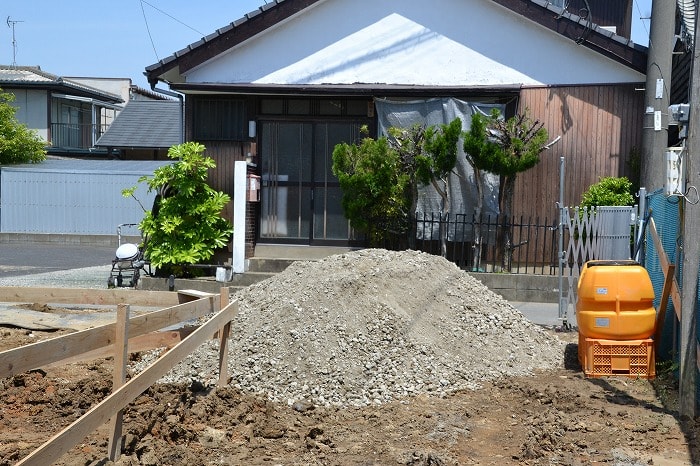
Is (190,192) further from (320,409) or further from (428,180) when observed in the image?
(320,409)

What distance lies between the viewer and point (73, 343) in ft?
17.0

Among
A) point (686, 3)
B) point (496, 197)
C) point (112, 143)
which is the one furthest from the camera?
point (112, 143)

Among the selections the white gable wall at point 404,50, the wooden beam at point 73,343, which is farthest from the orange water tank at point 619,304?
the white gable wall at point 404,50

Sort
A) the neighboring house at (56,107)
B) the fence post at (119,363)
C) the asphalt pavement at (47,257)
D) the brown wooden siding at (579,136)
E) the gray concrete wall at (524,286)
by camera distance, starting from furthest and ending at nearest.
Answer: the neighboring house at (56,107) < the asphalt pavement at (47,257) < the brown wooden siding at (579,136) < the gray concrete wall at (524,286) < the fence post at (119,363)

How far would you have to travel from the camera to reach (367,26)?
16.7 m

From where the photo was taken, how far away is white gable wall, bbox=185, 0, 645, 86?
16031 mm

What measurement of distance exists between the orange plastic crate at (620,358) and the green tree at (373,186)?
6.71 metres

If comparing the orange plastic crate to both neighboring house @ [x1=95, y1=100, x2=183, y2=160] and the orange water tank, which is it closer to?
the orange water tank

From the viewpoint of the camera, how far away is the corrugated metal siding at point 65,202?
3025cm

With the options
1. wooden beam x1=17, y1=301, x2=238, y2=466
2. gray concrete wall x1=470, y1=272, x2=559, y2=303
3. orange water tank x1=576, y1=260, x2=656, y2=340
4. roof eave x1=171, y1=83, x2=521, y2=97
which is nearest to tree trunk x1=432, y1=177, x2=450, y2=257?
gray concrete wall x1=470, y1=272, x2=559, y2=303

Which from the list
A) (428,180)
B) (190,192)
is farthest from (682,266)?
(190,192)

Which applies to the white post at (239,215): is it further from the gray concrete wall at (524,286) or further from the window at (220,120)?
the gray concrete wall at (524,286)

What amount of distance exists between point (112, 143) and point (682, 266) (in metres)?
32.7

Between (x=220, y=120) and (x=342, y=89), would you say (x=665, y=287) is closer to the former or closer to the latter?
(x=342, y=89)
